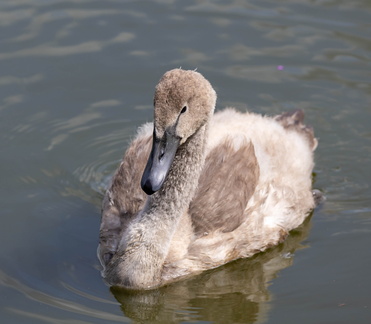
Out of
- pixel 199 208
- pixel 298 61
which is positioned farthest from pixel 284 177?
pixel 298 61

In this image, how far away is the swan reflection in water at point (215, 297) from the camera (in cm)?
819

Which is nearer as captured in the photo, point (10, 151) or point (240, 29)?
point (10, 151)

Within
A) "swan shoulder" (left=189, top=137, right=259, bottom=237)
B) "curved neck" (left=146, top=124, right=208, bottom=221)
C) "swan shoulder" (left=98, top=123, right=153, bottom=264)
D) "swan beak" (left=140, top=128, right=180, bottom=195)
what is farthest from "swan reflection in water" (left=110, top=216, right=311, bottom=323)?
"swan beak" (left=140, top=128, right=180, bottom=195)

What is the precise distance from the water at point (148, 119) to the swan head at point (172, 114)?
1381 mm

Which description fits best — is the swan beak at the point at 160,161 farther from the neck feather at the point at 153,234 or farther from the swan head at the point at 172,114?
the neck feather at the point at 153,234

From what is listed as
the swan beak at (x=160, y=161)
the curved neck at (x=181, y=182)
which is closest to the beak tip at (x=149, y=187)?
the swan beak at (x=160, y=161)

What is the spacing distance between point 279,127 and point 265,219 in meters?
1.23

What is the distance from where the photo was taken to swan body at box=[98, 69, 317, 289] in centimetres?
772

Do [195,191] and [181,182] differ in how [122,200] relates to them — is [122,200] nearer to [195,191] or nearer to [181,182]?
[195,191]

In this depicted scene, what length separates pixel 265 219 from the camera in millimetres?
9305

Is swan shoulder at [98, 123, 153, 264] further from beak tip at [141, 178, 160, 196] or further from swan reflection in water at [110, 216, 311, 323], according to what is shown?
beak tip at [141, 178, 160, 196]

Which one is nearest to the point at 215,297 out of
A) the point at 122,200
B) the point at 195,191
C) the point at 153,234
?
the point at 153,234

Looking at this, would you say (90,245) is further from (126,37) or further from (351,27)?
(351,27)

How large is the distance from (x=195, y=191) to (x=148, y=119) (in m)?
2.48
